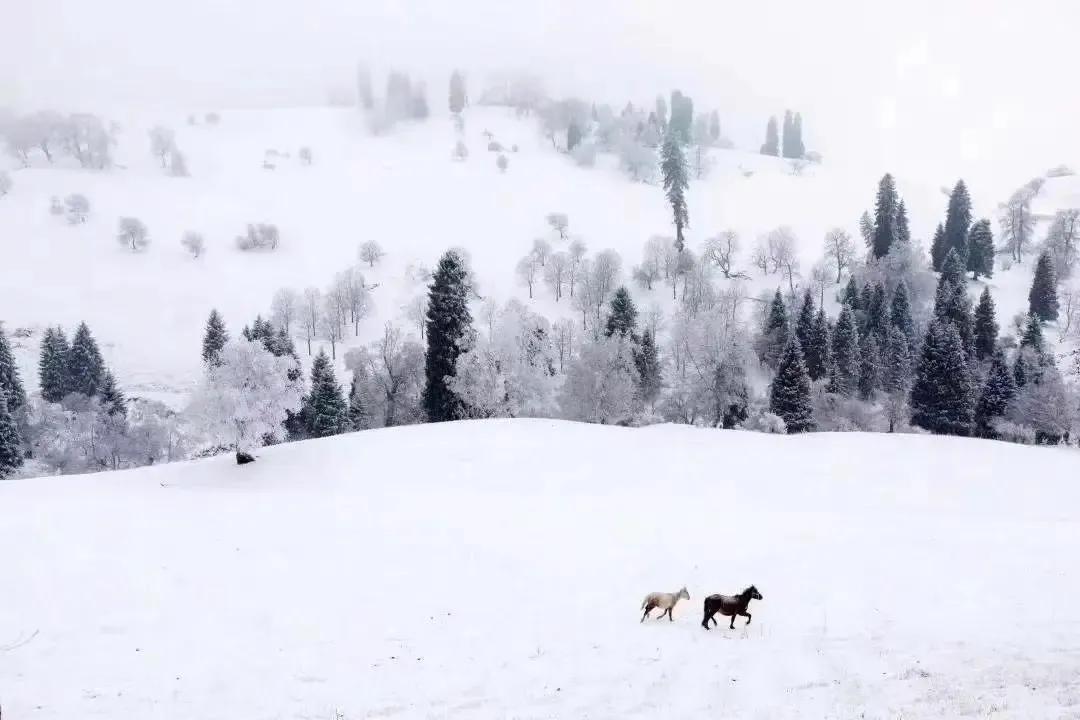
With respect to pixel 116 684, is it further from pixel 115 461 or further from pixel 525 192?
pixel 525 192

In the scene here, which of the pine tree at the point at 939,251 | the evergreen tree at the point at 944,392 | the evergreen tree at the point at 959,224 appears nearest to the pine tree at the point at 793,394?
the evergreen tree at the point at 944,392

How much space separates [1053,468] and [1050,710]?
30.0 metres

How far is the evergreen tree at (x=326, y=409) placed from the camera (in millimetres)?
68938

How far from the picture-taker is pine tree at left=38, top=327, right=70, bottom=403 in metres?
79.2

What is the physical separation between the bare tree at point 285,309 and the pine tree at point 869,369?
273 ft

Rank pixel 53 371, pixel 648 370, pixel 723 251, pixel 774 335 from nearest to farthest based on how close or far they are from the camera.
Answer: pixel 648 370, pixel 53 371, pixel 774 335, pixel 723 251

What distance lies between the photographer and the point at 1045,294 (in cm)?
9200

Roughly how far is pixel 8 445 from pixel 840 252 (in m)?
113

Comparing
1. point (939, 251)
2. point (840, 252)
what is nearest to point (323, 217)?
point (840, 252)

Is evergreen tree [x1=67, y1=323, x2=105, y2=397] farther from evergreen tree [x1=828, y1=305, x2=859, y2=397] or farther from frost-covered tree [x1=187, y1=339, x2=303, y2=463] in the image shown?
evergreen tree [x1=828, y1=305, x2=859, y2=397]

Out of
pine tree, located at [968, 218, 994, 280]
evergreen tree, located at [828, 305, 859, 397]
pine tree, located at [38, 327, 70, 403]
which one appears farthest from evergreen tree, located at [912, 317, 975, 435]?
pine tree, located at [38, 327, 70, 403]

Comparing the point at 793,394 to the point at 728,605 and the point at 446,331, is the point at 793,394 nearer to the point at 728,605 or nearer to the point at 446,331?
the point at 446,331

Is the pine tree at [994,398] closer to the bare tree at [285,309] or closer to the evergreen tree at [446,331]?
the evergreen tree at [446,331]

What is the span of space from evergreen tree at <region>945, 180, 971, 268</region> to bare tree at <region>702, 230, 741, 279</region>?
3414 cm
